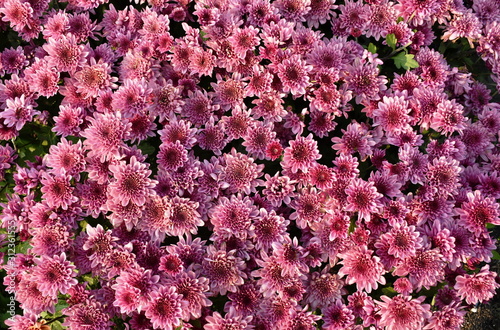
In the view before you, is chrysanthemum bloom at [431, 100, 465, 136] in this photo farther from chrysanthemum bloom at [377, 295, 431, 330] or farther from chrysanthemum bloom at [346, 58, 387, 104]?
chrysanthemum bloom at [377, 295, 431, 330]

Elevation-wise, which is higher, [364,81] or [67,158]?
[364,81]

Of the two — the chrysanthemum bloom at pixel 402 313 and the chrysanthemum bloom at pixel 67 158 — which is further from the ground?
the chrysanthemum bloom at pixel 67 158

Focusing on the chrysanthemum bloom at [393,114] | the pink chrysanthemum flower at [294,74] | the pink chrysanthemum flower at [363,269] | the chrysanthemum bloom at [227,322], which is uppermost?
the pink chrysanthemum flower at [294,74]

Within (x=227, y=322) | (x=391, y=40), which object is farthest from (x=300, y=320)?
(x=391, y=40)

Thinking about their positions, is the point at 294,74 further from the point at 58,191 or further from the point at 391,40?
the point at 58,191

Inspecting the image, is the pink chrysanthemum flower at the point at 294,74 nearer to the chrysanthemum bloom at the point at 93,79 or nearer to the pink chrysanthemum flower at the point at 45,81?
the chrysanthemum bloom at the point at 93,79

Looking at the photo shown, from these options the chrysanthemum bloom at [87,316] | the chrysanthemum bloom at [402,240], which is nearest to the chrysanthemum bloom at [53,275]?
the chrysanthemum bloom at [87,316]

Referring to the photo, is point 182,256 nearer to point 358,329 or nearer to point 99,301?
point 99,301

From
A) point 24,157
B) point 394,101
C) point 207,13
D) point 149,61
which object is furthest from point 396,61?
point 24,157
